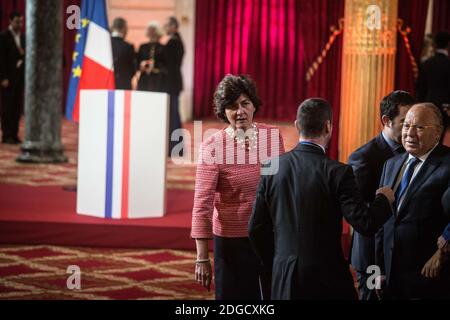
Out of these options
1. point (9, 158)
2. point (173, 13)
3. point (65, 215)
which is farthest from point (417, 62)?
point (173, 13)

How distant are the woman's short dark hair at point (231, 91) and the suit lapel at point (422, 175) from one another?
716mm

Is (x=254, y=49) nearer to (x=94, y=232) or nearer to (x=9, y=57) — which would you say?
(x=9, y=57)

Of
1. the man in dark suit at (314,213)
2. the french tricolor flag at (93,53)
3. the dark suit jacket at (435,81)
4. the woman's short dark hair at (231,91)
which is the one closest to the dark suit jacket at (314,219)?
the man in dark suit at (314,213)

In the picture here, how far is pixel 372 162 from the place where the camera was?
3.42 metres

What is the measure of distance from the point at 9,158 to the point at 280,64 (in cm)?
668

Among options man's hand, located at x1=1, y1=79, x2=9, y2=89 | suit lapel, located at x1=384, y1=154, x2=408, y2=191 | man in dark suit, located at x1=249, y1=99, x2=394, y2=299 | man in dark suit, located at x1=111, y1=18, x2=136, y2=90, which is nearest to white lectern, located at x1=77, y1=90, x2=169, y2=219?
man in dark suit, located at x1=111, y1=18, x2=136, y2=90

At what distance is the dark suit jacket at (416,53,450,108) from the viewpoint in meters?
6.86

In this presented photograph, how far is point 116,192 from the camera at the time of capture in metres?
5.90

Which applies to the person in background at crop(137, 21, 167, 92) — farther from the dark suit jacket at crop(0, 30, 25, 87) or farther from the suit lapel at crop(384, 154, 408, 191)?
the suit lapel at crop(384, 154, 408, 191)

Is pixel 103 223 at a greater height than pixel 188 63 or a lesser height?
lesser

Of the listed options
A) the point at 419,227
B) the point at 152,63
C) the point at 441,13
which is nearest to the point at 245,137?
the point at 419,227

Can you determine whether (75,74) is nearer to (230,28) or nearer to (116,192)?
(116,192)

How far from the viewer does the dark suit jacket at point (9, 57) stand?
10.1m

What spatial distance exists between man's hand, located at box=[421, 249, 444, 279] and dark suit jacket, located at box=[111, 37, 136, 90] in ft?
19.1
